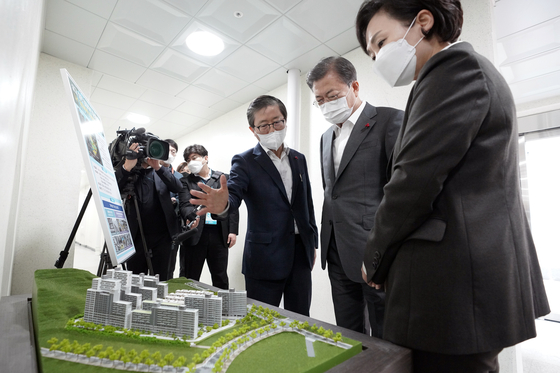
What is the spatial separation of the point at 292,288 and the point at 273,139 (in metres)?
0.76

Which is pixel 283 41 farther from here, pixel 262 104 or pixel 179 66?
pixel 262 104

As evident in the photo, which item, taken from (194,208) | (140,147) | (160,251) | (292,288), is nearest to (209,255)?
(194,208)

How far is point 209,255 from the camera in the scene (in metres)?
2.81

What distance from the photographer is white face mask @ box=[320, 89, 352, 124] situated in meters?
1.38

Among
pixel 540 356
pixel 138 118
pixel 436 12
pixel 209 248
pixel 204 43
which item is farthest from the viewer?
pixel 138 118

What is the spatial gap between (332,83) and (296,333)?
3.62 feet

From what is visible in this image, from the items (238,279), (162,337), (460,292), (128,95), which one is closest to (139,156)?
(162,337)

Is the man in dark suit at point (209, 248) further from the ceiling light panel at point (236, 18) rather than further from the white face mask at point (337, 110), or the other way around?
the white face mask at point (337, 110)

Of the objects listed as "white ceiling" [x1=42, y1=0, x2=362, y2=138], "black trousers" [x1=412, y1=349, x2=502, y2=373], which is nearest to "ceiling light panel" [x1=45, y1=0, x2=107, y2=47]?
"white ceiling" [x1=42, y1=0, x2=362, y2=138]

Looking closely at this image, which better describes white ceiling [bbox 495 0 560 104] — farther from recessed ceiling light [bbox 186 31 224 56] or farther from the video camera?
the video camera

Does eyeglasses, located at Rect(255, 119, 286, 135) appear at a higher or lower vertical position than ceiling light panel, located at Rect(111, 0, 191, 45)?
lower

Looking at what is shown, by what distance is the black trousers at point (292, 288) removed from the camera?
1.38 m

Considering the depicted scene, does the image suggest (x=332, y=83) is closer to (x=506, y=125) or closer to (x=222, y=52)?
(x=506, y=125)

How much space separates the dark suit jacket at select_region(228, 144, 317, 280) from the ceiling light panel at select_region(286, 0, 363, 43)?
1.62 metres
